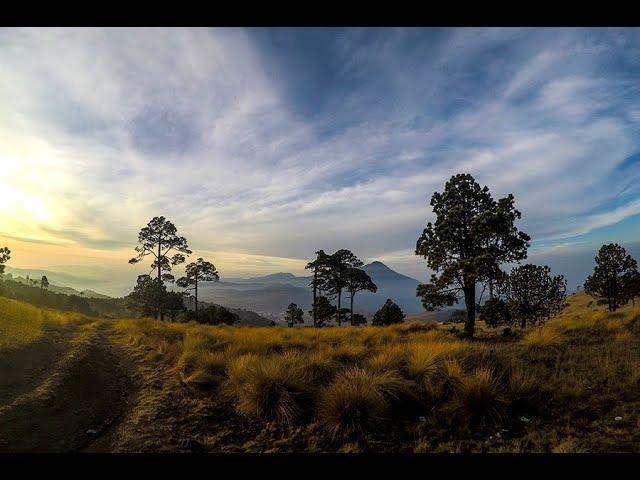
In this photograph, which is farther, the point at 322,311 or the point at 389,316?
the point at 389,316

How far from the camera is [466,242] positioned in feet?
63.9

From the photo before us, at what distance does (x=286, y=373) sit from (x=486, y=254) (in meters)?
14.6

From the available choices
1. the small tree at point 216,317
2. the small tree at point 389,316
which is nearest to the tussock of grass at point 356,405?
the small tree at point 216,317

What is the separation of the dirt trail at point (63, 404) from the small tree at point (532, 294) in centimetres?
4110

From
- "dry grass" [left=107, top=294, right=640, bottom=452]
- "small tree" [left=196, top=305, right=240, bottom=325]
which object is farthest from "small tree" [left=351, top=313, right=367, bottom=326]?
"dry grass" [left=107, top=294, right=640, bottom=452]

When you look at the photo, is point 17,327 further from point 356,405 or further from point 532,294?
point 532,294

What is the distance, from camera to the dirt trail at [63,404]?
4914 millimetres

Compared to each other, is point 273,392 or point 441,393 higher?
point 273,392

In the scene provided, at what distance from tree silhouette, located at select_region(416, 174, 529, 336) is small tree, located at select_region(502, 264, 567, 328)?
24.2 metres

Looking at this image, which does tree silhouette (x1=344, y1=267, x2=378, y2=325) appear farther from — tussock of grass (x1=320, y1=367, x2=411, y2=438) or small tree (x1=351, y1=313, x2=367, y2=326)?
tussock of grass (x1=320, y1=367, x2=411, y2=438)

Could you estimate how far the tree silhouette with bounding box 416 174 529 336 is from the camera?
59.0 feet

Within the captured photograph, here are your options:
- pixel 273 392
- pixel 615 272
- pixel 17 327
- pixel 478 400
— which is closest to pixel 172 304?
pixel 17 327

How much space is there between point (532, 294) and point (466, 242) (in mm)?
27560
